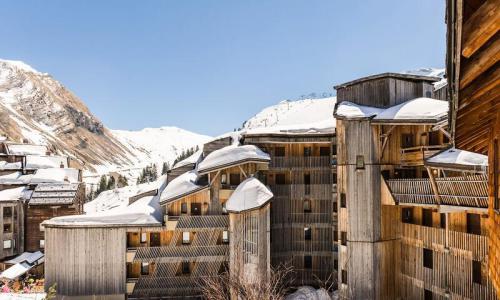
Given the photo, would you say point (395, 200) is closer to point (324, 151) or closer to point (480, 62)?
point (324, 151)

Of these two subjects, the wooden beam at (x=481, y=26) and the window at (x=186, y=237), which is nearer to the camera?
the wooden beam at (x=481, y=26)

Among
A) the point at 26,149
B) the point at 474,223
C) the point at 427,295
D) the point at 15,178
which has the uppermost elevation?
the point at 26,149

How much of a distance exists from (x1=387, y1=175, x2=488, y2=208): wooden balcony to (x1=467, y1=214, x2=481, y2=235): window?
227 centimetres

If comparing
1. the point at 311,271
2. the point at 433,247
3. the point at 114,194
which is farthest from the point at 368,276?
the point at 114,194

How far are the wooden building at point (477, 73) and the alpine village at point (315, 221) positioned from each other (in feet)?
31.7

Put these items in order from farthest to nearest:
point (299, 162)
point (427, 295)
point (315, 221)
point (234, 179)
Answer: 1. point (299, 162)
2. point (315, 221)
3. point (234, 179)
4. point (427, 295)

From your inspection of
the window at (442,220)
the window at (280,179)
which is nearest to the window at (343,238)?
the window at (442,220)

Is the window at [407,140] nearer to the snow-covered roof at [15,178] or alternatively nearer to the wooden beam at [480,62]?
the wooden beam at [480,62]

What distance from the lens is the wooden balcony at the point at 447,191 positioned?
15.4 metres

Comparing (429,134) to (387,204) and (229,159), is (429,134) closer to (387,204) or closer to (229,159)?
(387,204)

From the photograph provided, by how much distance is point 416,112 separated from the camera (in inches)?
834

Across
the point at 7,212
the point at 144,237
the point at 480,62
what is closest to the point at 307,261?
the point at 144,237

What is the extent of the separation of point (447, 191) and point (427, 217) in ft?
15.7

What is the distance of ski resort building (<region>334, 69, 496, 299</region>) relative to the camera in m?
19.5
